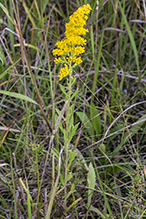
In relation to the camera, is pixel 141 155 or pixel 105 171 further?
pixel 141 155

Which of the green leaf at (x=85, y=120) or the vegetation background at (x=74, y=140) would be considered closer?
the vegetation background at (x=74, y=140)

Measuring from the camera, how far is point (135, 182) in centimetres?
119

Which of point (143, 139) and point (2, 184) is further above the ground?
point (2, 184)

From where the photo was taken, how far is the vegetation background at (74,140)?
1197 mm

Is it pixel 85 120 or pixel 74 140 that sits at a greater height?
pixel 85 120

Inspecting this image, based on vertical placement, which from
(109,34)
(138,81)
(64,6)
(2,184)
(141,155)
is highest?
(64,6)

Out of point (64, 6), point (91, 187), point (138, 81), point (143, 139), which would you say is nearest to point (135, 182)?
point (91, 187)

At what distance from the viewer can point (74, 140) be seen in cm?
163

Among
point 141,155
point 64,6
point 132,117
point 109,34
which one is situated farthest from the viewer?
point 64,6

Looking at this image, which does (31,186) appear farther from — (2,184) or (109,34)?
(109,34)

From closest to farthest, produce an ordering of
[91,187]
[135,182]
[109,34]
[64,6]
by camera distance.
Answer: [135,182]
[91,187]
[109,34]
[64,6]

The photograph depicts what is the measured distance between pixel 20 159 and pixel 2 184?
193 millimetres

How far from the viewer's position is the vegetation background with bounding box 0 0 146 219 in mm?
1197

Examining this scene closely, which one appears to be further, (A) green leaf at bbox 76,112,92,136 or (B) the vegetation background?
(A) green leaf at bbox 76,112,92,136
